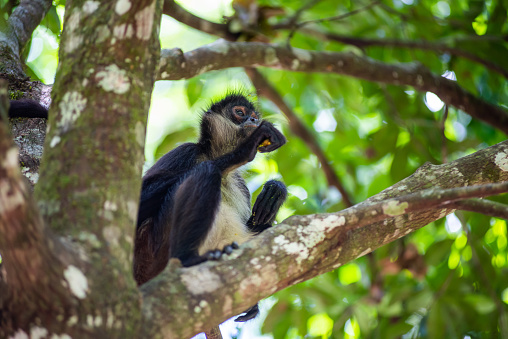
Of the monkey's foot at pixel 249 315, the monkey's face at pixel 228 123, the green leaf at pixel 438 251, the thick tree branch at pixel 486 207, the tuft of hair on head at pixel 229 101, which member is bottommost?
the green leaf at pixel 438 251

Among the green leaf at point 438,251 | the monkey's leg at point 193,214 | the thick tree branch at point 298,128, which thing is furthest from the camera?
the thick tree branch at point 298,128

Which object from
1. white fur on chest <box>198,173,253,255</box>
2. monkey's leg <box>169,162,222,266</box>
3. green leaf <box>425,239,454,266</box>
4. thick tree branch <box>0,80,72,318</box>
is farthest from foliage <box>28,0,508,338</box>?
thick tree branch <box>0,80,72,318</box>

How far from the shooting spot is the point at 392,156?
6223mm

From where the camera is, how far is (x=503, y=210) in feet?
7.92

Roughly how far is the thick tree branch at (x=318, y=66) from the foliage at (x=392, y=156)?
29 cm

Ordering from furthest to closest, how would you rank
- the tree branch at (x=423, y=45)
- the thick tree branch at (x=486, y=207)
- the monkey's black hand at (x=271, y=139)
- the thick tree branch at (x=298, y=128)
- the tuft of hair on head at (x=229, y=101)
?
the thick tree branch at (x=298, y=128) < the tree branch at (x=423, y=45) < the tuft of hair on head at (x=229, y=101) < the monkey's black hand at (x=271, y=139) < the thick tree branch at (x=486, y=207)

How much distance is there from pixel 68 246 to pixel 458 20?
5624 millimetres

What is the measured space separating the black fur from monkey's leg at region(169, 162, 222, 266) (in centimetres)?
134

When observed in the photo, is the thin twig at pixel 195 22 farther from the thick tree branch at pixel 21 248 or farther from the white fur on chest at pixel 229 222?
the thick tree branch at pixel 21 248

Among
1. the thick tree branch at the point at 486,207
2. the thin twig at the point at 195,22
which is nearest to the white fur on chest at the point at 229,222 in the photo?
the thin twig at the point at 195,22

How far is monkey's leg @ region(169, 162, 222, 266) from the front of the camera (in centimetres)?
300

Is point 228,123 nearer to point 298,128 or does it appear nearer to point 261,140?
point 261,140

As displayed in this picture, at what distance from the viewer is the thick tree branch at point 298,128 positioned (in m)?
6.52

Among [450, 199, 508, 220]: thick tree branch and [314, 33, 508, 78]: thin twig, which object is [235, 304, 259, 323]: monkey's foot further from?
[314, 33, 508, 78]: thin twig
